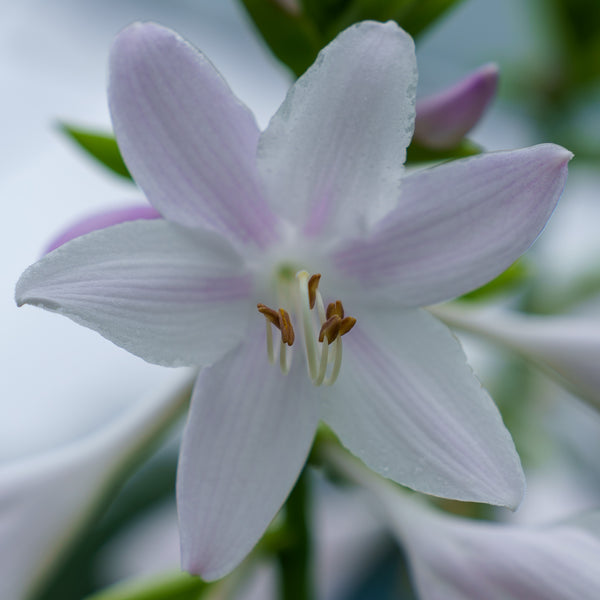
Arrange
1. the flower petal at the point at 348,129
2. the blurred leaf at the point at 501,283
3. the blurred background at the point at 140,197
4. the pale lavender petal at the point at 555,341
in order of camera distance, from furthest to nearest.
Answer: the blurred background at the point at 140,197, the blurred leaf at the point at 501,283, the pale lavender petal at the point at 555,341, the flower petal at the point at 348,129

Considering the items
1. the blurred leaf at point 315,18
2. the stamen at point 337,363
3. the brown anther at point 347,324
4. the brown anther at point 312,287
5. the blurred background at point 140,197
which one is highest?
the blurred leaf at point 315,18

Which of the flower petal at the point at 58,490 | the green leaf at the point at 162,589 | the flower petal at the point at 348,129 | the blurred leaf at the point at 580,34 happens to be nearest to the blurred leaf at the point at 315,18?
the flower petal at the point at 348,129

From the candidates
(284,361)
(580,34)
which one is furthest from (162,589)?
(580,34)

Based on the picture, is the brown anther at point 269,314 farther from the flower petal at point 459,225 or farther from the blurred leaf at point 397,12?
the blurred leaf at point 397,12

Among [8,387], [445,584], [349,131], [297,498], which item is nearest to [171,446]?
[8,387]

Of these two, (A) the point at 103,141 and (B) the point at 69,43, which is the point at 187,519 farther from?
(B) the point at 69,43

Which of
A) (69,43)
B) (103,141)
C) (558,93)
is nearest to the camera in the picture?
(103,141)

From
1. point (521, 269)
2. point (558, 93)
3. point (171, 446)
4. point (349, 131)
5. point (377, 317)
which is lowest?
point (171, 446)

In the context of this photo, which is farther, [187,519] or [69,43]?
[69,43]
